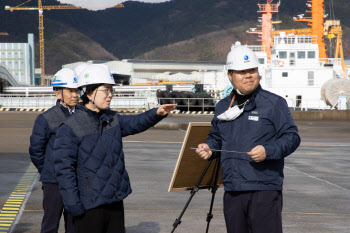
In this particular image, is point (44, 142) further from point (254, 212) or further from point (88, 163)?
point (254, 212)

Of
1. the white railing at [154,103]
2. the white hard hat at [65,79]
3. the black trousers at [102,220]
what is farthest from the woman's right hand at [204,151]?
the white railing at [154,103]

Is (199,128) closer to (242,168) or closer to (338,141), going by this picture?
(242,168)

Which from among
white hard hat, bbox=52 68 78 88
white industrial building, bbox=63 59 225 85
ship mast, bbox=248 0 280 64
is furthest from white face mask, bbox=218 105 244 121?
white industrial building, bbox=63 59 225 85

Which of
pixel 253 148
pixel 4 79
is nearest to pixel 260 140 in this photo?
pixel 253 148

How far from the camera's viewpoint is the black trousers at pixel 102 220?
4918 millimetres

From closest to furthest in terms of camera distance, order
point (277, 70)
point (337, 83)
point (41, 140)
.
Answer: point (41, 140) → point (337, 83) → point (277, 70)

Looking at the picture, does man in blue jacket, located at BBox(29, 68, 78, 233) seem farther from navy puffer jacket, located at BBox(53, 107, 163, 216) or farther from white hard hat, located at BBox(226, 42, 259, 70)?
white hard hat, located at BBox(226, 42, 259, 70)

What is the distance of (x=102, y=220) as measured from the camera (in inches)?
195

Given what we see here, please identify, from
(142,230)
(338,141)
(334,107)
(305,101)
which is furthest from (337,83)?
(142,230)

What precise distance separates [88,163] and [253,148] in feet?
4.38

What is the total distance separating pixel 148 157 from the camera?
18.1 metres

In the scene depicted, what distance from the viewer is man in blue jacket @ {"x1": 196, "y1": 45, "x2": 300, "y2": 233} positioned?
4.94 m

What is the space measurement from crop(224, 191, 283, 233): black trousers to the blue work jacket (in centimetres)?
7

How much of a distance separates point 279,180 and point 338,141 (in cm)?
2061
